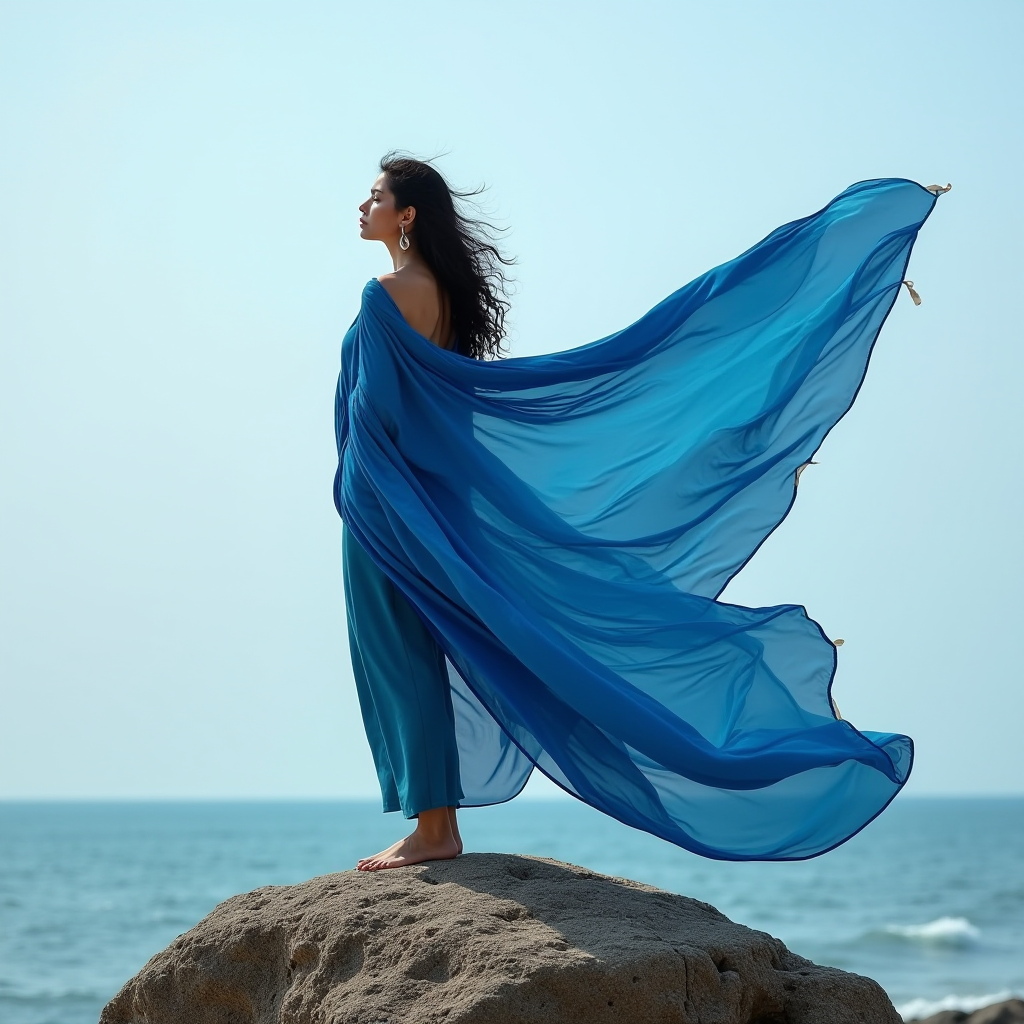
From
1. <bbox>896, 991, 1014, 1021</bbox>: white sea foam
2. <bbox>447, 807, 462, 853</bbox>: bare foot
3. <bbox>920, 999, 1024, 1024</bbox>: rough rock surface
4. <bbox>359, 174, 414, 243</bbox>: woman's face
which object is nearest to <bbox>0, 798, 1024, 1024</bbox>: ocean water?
<bbox>896, 991, 1014, 1021</bbox>: white sea foam

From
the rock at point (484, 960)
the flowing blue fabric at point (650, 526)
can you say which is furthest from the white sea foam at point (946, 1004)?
the rock at point (484, 960)

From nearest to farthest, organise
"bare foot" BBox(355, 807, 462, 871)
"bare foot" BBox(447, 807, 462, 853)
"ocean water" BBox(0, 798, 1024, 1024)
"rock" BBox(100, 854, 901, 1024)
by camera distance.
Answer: "rock" BBox(100, 854, 901, 1024) → "bare foot" BBox(355, 807, 462, 871) → "bare foot" BBox(447, 807, 462, 853) → "ocean water" BBox(0, 798, 1024, 1024)

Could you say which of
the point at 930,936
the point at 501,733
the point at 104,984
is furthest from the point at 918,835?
the point at 501,733

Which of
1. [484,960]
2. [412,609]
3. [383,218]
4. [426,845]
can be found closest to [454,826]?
[426,845]

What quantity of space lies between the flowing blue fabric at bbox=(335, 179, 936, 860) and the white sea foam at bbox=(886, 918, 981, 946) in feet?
58.5

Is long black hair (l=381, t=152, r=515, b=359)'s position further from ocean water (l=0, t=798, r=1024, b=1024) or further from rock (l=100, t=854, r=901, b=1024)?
ocean water (l=0, t=798, r=1024, b=1024)

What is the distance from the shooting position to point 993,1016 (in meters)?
9.59

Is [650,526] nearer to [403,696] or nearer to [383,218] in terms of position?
[403,696]

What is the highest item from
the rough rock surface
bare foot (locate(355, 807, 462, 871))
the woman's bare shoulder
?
the woman's bare shoulder

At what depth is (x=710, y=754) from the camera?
370 centimetres

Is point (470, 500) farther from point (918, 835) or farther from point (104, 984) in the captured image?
point (918, 835)

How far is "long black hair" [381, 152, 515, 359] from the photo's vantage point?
4570mm

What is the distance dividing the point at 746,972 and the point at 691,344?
2.05m

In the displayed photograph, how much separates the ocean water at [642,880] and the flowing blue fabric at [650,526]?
449 inches
